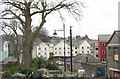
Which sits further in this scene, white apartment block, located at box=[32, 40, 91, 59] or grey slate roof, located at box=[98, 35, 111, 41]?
white apartment block, located at box=[32, 40, 91, 59]

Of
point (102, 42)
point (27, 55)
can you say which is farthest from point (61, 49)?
point (27, 55)

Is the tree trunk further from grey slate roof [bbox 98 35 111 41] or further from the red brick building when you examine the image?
grey slate roof [bbox 98 35 111 41]

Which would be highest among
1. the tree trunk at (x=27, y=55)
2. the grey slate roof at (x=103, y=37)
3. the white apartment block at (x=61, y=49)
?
the grey slate roof at (x=103, y=37)

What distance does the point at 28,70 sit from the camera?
38.9 feet

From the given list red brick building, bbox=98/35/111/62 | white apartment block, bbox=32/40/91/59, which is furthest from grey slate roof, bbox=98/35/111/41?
white apartment block, bbox=32/40/91/59

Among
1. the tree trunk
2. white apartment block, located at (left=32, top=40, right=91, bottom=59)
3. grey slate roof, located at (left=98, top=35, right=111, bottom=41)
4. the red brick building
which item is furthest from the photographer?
white apartment block, located at (left=32, top=40, right=91, bottom=59)

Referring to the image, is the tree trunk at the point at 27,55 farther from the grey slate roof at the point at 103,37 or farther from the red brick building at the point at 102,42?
the grey slate roof at the point at 103,37

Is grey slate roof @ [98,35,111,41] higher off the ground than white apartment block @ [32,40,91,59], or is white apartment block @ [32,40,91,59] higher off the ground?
grey slate roof @ [98,35,111,41]

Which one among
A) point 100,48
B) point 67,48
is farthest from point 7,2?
point 67,48

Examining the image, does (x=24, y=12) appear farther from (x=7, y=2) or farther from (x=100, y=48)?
(x=100, y=48)

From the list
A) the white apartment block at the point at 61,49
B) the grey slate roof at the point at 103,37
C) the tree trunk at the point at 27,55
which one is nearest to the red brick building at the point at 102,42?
the grey slate roof at the point at 103,37

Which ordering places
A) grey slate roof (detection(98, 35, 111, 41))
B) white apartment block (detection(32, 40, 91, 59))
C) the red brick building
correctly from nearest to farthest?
grey slate roof (detection(98, 35, 111, 41)), the red brick building, white apartment block (detection(32, 40, 91, 59))

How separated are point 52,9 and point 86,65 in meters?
22.3

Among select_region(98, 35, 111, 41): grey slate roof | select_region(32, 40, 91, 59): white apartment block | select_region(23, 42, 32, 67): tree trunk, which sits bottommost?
select_region(23, 42, 32, 67): tree trunk
